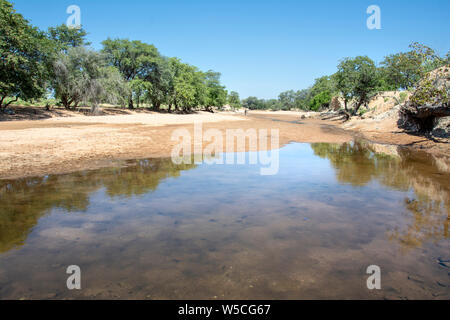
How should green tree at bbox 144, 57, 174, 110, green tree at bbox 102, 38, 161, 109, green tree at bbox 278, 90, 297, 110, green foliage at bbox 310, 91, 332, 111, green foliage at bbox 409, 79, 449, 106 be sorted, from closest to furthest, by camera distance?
1. green foliage at bbox 409, 79, 449, 106
2. green tree at bbox 102, 38, 161, 109
3. green tree at bbox 144, 57, 174, 110
4. green foliage at bbox 310, 91, 332, 111
5. green tree at bbox 278, 90, 297, 110

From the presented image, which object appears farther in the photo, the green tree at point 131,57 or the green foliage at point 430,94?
the green tree at point 131,57

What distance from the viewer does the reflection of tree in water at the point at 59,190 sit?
418 centimetres

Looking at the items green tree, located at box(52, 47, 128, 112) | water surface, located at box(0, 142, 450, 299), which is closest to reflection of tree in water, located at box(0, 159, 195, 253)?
water surface, located at box(0, 142, 450, 299)

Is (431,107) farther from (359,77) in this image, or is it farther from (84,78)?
(84,78)

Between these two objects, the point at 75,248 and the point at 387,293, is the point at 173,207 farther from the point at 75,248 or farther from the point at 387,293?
the point at 387,293

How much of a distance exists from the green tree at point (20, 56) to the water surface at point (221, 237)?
22.3m

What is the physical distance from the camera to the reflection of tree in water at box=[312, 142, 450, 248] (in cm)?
419

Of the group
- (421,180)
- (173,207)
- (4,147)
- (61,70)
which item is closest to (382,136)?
(421,180)

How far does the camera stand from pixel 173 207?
5.12 metres

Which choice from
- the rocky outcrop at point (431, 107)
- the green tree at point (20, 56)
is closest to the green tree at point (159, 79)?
the green tree at point (20, 56)

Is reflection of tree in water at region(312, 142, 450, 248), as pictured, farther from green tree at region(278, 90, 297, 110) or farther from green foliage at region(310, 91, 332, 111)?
green tree at region(278, 90, 297, 110)

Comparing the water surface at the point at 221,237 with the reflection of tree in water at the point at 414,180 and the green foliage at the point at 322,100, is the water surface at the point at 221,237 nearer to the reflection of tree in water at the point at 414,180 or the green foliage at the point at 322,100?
the reflection of tree in water at the point at 414,180

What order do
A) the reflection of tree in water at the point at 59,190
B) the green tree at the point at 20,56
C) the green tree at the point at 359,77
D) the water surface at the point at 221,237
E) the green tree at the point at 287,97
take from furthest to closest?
the green tree at the point at 287,97 → the green tree at the point at 359,77 → the green tree at the point at 20,56 → the reflection of tree in water at the point at 59,190 → the water surface at the point at 221,237

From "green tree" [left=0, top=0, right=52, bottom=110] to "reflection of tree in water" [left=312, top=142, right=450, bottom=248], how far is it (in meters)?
26.2
